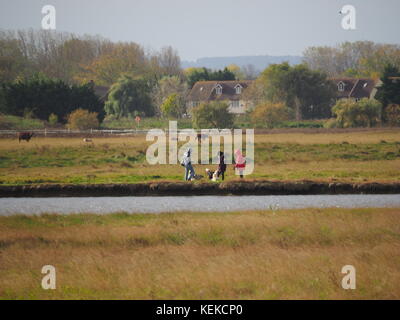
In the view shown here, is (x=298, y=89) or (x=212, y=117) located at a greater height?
(x=298, y=89)

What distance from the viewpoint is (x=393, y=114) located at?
243ft

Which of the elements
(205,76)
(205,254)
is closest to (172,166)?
(205,254)

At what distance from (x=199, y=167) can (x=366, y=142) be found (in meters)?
17.4

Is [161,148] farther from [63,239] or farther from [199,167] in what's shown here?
[63,239]

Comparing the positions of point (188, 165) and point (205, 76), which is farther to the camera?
point (205, 76)

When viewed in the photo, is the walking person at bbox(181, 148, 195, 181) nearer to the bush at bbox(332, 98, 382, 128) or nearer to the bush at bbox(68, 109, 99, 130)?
the bush at bbox(68, 109, 99, 130)

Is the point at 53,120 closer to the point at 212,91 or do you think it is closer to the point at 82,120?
the point at 82,120

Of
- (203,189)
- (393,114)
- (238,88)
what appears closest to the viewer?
(203,189)

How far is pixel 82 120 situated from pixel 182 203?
44.1m

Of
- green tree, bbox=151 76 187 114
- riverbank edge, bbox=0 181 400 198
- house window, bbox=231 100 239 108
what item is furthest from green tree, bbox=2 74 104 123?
riverbank edge, bbox=0 181 400 198

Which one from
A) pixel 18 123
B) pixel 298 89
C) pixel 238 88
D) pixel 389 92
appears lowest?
pixel 18 123

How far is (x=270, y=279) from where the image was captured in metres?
15.0

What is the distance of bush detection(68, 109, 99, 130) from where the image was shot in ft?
232

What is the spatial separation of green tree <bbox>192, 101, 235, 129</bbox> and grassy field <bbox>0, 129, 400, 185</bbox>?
50.4 feet
